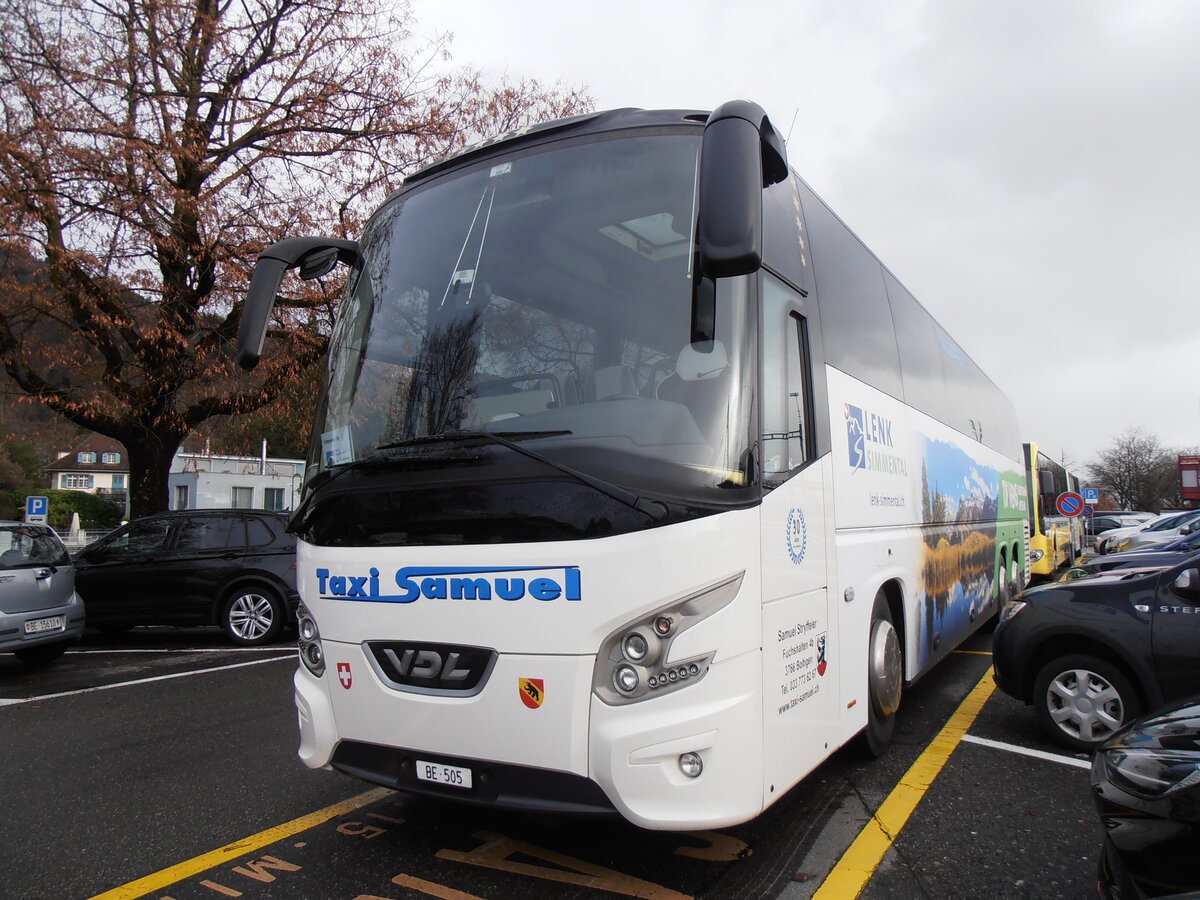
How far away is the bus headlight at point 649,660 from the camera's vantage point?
2.77m

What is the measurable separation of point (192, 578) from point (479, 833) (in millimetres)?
8391

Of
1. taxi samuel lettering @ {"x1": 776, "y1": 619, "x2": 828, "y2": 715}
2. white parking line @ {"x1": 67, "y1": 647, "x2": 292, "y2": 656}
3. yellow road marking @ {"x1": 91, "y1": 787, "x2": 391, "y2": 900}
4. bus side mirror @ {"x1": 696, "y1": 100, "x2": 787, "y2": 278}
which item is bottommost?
white parking line @ {"x1": 67, "y1": 647, "x2": 292, "y2": 656}

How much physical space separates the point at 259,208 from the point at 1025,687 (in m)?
12.9

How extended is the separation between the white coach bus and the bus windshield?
0.01 metres

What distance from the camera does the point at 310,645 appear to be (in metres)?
3.57

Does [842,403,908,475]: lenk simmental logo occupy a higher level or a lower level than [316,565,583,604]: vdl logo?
higher

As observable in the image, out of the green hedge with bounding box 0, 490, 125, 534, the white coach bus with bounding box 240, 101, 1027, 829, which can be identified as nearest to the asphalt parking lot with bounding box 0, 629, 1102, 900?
the white coach bus with bounding box 240, 101, 1027, 829

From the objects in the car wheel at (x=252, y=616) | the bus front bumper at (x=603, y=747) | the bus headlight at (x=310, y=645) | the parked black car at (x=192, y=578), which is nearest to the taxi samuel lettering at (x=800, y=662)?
the bus front bumper at (x=603, y=747)

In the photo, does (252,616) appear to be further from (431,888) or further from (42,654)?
(431,888)

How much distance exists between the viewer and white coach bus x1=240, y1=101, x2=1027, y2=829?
110 inches

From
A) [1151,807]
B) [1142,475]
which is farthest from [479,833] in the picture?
[1142,475]

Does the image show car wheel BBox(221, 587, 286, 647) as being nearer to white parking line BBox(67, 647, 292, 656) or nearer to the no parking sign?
white parking line BBox(67, 647, 292, 656)

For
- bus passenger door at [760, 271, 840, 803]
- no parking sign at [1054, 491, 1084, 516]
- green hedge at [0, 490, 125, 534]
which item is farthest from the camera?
green hedge at [0, 490, 125, 534]

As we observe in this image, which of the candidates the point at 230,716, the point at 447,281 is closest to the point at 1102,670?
the point at 447,281
